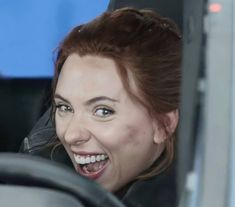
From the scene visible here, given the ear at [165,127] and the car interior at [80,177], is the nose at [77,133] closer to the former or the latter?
the ear at [165,127]

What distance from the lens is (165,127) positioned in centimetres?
201

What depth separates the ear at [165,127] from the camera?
2.00m

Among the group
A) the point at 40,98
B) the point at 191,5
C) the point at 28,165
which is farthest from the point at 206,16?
the point at 40,98

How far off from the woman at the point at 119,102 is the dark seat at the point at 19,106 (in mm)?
798

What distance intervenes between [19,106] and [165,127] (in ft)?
3.39

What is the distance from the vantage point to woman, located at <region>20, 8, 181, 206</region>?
1957mm

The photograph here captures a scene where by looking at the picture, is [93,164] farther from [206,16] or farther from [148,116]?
[206,16]

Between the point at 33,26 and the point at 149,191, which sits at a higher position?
the point at 33,26

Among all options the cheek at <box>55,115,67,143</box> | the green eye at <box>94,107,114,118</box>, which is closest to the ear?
the green eye at <box>94,107,114,118</box>

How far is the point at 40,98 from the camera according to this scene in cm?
292

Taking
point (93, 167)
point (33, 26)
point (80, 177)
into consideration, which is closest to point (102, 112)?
point (93, 167)

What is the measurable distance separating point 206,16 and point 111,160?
0.61 meters

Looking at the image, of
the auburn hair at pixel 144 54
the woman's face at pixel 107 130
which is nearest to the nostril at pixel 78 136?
the woman's face at pixel 107 130

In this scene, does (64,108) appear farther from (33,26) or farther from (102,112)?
(33,26)
